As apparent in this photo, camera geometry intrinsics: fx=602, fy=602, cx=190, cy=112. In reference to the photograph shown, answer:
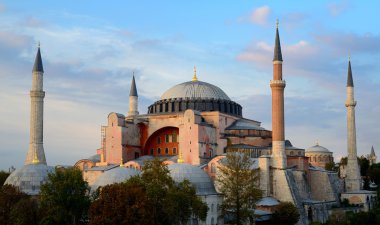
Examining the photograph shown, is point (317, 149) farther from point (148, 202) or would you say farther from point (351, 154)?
point (148, 202)

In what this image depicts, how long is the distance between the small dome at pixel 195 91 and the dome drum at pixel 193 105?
1.26 feet

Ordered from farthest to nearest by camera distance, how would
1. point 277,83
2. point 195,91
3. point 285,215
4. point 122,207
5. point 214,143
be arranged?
point 195,91 → point 214,143 → point 277,83 → point 285,215 → point 122,207

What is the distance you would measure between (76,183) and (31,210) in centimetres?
201

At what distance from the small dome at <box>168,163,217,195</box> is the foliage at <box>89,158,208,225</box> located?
8.21 feet

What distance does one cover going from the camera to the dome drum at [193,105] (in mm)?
37594

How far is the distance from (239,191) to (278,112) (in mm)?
7976

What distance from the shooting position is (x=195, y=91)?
38.5m

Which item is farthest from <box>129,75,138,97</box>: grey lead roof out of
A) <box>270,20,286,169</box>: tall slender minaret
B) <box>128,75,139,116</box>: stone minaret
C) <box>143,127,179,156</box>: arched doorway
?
<box>270,20,286,169</box>: tall slender minaret

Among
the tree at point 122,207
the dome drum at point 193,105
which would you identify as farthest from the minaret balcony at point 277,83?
the tree at point 122,207

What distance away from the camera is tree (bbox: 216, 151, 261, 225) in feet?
83.9

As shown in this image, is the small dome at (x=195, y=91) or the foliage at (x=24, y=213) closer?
the foliage at (x=24, y=213)

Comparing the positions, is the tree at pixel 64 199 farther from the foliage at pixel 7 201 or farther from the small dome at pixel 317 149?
the small dome at pixel 317 149

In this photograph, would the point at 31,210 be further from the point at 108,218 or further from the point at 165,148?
the point at 165,148

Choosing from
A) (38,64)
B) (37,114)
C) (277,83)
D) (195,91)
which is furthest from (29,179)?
(195,91)
